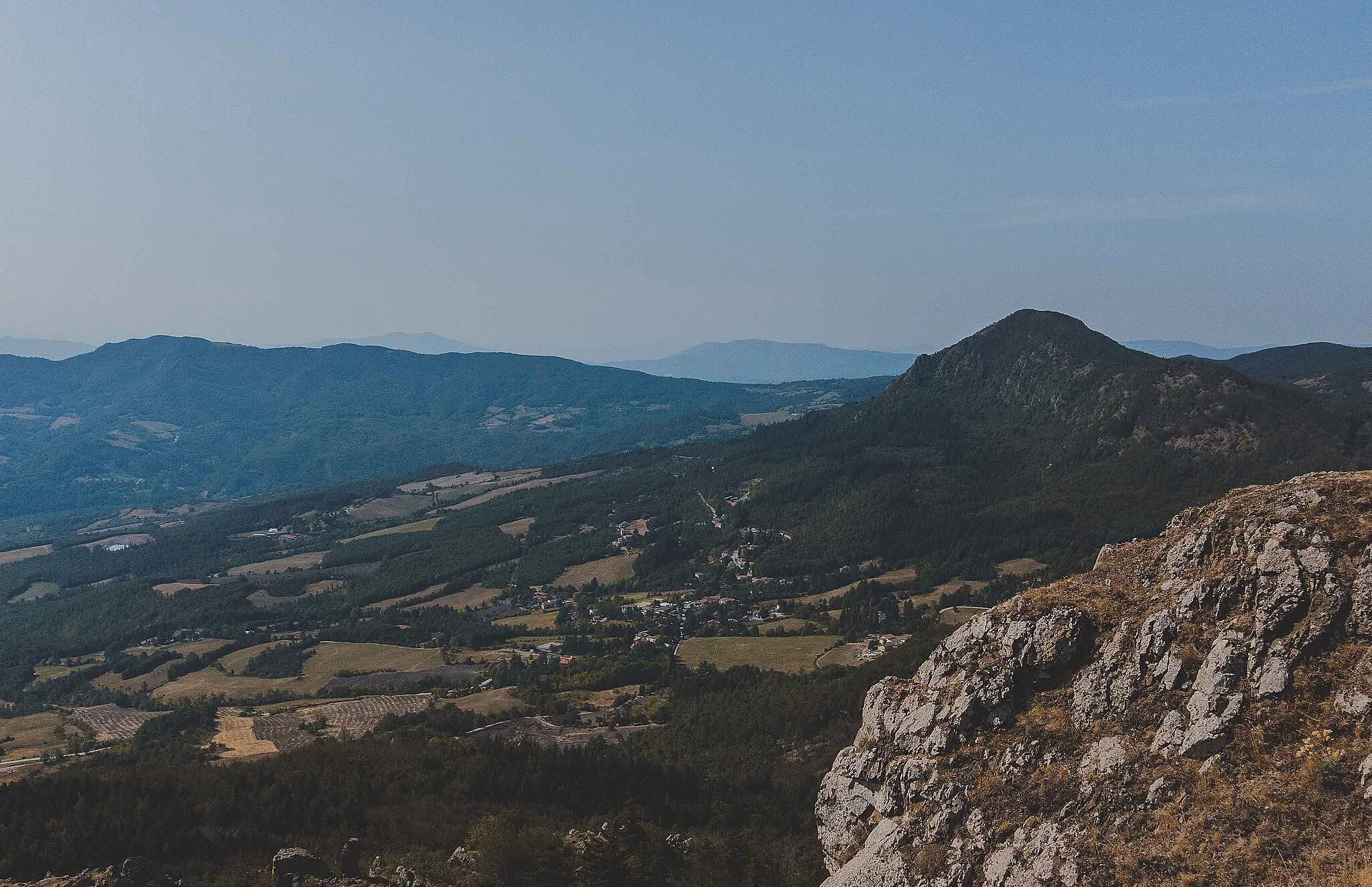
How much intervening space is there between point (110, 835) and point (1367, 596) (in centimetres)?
9815

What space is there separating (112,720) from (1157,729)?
213179 millimetres

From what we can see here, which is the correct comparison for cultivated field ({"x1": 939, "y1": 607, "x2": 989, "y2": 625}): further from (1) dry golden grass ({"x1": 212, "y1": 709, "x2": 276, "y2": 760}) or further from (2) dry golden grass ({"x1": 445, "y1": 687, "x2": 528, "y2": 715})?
(1) dry golden grass ({"x1": 212, "y1": 709, "x2": 276, "y2": 760})

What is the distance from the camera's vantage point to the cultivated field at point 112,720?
170 m

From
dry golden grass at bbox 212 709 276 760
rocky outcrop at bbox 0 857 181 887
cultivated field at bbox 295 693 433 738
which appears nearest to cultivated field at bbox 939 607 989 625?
cultivated field at bbox 295 693 433 738

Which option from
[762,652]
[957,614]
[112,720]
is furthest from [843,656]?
[112,720]

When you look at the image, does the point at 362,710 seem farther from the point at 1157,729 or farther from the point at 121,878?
the point at 1157,729

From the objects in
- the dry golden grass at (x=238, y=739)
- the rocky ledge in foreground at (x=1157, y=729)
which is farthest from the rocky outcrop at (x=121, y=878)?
the dry golden grass at (x=238, y=739)

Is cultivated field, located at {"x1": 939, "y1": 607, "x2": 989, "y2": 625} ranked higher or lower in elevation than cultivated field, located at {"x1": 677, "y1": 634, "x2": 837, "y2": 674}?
higher

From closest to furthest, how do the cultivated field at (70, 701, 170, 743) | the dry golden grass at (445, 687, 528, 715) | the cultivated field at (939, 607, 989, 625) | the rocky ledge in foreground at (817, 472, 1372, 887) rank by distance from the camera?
the rocky ledge in foreground at (817, 472, 1372, 887), the dry golden grass at (445, 687, 528, 715), the cultivated field at (70, 701, 170, 743), the cultivated field at (939, 607, 989, 625)

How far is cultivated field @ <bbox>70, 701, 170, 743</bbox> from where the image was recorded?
559 ft

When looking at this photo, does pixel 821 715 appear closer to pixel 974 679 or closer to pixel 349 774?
pixel 349 774

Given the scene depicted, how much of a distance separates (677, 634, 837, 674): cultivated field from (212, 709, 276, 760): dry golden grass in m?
82.8

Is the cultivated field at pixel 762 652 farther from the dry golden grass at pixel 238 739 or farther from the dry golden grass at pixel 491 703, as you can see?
the dry golden grass at pixel 238 739

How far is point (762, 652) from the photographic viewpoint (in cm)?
18450
